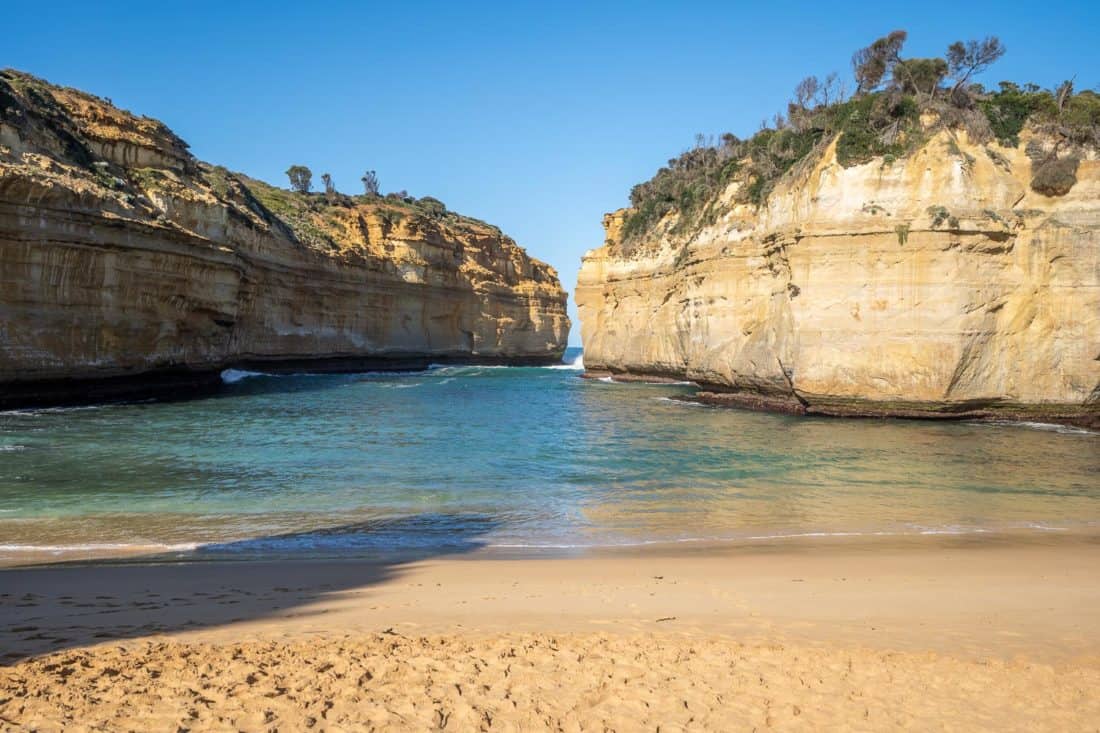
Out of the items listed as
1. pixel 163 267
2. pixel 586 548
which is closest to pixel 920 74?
pixel 586 548

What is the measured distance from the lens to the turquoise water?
8.71m

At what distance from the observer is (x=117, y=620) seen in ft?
17.1

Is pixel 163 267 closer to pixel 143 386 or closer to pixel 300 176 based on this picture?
pixel 143 386

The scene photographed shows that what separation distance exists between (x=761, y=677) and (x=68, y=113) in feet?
109

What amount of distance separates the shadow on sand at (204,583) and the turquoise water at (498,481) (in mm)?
95

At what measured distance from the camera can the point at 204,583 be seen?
6355mm

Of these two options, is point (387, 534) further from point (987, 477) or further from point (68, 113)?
point (68, 113)

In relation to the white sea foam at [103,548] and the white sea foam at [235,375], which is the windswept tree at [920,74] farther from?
the white sea foam at [235,375]

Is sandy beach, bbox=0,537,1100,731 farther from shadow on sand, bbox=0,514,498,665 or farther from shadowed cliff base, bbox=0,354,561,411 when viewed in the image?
shadowed cliff base, bbox=0,354,561,411

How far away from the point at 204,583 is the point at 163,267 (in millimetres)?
22057

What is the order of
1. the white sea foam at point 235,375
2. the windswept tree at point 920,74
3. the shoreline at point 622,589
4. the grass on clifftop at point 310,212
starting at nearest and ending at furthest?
the shoreline at point 622,589, the windswept tree at point 920,74, the white sea foam at point 235,375, the grass on clifftop at point 310,212

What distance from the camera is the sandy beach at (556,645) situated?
383 centimetres

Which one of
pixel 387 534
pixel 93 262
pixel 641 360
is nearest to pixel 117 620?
→ pixel 387 534

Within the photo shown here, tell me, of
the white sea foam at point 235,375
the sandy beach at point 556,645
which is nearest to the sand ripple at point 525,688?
the sandy beach at point 556,645
